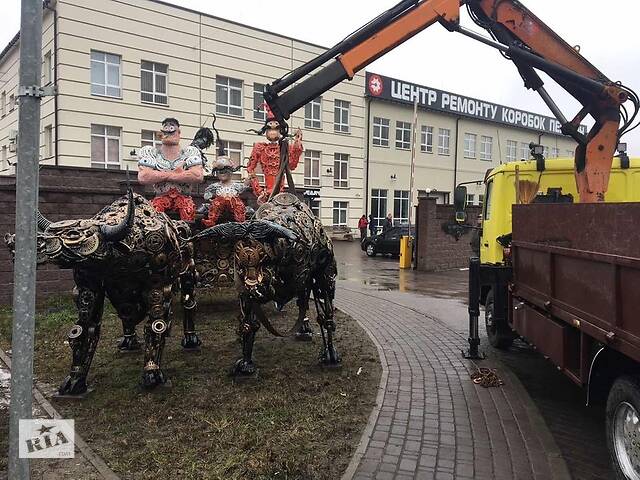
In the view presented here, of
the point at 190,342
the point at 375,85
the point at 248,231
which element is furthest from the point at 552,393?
the point at 375,85

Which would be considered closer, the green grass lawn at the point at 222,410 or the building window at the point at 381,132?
the green grass lawn at the point at 222,410

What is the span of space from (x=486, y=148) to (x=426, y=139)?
6.61 m

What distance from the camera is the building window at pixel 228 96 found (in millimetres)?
25797

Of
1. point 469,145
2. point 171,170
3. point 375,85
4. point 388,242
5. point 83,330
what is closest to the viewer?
point 83,330

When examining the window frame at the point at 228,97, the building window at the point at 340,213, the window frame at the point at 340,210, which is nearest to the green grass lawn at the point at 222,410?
the window frame at the point at 228,97

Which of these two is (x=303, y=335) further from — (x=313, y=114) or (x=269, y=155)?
(x=313, y=114)

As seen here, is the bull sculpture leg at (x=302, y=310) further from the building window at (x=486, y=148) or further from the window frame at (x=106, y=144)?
the building window at (x=486, y=148)

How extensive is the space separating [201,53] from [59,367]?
2182cm

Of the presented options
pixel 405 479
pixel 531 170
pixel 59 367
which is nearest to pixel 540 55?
pixel 531 170

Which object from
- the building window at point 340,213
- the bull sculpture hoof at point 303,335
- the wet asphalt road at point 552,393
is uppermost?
the building window at point 340,213

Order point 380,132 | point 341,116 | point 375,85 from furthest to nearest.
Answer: point 380,132 → point 375,85 → point 341,116

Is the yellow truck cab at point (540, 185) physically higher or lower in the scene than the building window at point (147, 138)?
lower

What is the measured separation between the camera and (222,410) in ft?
15.4

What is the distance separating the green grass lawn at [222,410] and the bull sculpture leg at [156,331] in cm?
16
